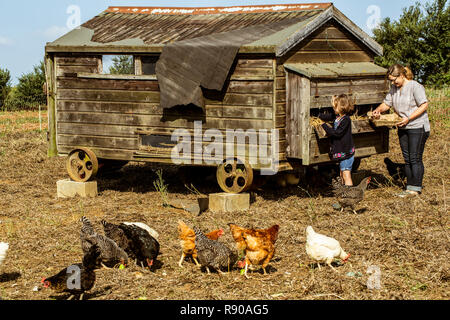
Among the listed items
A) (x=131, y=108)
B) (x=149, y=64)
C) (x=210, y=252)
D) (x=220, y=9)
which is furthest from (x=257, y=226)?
(x=220, y=9)

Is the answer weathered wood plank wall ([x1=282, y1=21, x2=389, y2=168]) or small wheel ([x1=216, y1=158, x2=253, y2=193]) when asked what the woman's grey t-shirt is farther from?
small wheel ([x1=216, y1=158, x2=253, y2=193])

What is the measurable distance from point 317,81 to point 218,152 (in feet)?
6.17

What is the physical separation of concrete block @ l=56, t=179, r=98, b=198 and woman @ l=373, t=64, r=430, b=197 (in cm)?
529

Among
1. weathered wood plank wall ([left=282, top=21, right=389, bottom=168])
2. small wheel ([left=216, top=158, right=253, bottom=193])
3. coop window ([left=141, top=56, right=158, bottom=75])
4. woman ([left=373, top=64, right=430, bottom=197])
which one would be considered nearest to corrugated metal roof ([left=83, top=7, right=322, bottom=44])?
coop window ([left=141, top=56, right=158, bottom=75])

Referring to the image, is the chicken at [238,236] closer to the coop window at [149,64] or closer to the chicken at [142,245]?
the chicken at [142,245]

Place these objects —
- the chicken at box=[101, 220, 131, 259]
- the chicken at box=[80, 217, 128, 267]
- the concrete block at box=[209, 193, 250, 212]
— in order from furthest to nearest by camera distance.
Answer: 1. the concrete block at box=[209, 193, 250, 212]
2. the chicken at box=[101, 220, 131, 259]
3. the chicken at box=[80, 217, 128, 267]

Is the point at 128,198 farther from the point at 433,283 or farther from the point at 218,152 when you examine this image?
the point at 433,283

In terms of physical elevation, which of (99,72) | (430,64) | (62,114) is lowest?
(62,114)

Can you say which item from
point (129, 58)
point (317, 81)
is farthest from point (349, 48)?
point (129, 58)

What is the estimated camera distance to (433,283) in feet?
18.1

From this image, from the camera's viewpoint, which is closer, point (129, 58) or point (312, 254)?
point (312, 254)

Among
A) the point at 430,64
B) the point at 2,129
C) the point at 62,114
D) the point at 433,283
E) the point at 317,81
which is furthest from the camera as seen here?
the point at 430,64

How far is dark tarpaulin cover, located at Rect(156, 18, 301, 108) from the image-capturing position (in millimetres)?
8867

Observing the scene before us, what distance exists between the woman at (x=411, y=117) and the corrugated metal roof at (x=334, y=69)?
67cm
